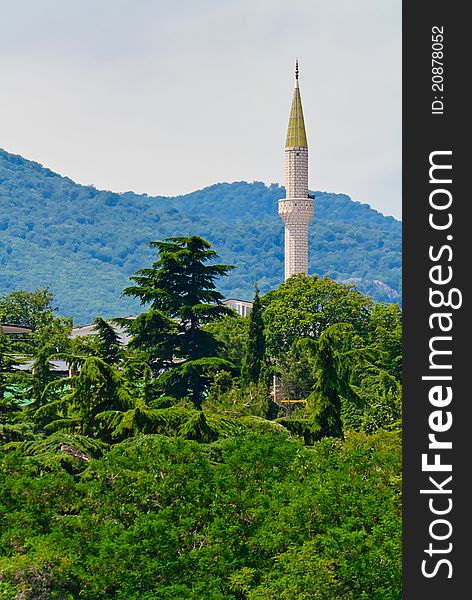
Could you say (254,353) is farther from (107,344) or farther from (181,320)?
(107,344)

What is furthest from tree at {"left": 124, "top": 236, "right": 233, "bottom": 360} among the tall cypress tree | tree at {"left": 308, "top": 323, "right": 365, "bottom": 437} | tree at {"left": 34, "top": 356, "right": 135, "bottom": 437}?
tree at {"left": 34, "top": 356, "right": 135, "bottom": 437}

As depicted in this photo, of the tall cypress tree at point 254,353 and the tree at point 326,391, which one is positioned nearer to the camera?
the tree at point 326,391

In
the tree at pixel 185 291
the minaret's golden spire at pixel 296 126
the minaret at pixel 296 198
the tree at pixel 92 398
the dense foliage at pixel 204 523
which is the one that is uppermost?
the minaret's golden spire at pixel 296 126

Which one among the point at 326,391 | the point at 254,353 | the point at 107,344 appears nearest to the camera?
the point at 326,391

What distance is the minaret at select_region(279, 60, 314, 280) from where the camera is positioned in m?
103

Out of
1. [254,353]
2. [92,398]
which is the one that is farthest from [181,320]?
[92,398]

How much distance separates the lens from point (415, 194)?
19016 millimetres

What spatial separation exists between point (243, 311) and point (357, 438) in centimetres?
9148

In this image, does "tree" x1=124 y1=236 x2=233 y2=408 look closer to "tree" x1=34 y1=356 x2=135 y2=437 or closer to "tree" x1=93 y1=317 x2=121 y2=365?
"tree" x1=93 y1=317 x2=121 y2=365

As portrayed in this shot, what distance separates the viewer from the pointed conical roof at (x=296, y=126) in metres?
112

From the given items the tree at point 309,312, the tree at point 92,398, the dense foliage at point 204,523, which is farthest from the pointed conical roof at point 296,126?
the dense foliage at point 204,523

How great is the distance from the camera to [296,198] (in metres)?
106

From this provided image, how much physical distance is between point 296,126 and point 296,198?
9.13 m

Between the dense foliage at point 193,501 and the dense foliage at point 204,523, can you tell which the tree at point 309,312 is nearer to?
the dense foliage at point 193,501
